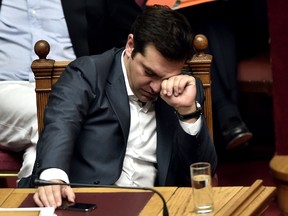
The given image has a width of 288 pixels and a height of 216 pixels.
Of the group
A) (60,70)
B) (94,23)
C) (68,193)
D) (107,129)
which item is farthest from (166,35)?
(94,23)

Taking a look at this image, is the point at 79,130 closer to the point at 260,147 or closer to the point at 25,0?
the point at 25,0

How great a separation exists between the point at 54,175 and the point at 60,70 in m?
0.59

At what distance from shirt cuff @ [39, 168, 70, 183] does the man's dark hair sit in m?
0.44

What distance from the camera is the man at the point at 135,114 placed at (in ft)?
8.20

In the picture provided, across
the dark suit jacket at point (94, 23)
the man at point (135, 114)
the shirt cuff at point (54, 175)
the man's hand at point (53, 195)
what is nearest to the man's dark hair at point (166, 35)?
the man at point (135, 114)

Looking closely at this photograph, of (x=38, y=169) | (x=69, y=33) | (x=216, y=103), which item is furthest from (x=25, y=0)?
(x=38, y=169)

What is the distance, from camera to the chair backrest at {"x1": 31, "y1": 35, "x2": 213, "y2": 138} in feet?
9.21

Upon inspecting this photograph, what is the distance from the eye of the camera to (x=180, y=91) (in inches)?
97.7

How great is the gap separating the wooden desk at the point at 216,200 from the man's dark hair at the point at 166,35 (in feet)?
1.48

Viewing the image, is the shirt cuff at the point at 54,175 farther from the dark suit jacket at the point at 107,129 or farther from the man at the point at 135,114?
the dark suit jacket at the point at 107,129

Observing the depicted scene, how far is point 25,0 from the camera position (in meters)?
3.43

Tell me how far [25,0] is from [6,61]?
25 cm

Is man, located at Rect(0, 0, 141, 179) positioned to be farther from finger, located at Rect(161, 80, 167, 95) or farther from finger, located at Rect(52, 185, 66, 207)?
finger, located at Rect(52, 185, 66, 207)

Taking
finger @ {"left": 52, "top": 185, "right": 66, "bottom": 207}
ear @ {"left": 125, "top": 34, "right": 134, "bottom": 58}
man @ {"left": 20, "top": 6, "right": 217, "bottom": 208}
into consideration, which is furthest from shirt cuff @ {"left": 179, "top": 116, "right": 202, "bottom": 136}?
finger @ {"left": 52, "top": 185, "right": 66, "bottom": 207}
